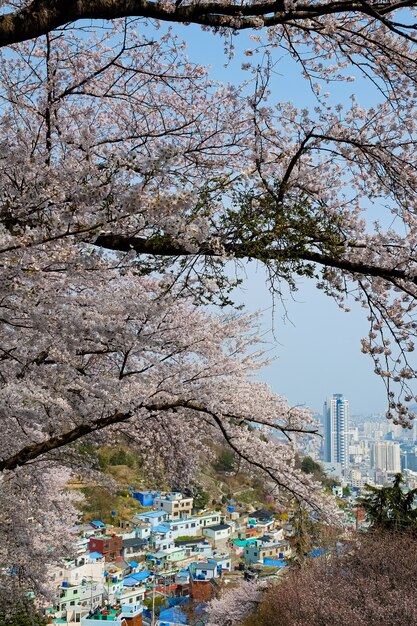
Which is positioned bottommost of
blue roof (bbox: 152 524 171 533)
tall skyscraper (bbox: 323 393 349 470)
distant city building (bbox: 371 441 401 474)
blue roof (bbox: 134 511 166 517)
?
blue roof (bbox: 152 524 171 533)

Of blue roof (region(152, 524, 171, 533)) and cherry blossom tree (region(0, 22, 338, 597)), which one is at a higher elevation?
cherry blossom tree (region(0, 22, 338, 597))

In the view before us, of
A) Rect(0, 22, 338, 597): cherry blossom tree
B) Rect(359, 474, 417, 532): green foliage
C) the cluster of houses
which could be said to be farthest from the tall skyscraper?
Rect(0, 22, 338, 597): cherry blossom tree

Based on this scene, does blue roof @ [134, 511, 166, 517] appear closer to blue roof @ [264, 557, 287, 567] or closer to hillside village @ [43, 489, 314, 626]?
hillside village @ [43, 489, 314, 626]

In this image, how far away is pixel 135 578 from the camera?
2292cm

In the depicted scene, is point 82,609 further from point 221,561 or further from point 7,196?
point 7,196

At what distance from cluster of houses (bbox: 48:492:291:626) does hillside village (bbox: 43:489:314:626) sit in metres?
0.04

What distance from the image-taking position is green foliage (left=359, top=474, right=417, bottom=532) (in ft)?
41.4

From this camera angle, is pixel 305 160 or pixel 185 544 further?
pixel 185 544

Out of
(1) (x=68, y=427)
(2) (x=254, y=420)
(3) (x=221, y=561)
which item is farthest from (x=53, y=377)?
(3) (x=221, y=561)

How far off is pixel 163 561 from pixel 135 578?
11.8 ft

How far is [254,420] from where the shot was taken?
18.4 feet

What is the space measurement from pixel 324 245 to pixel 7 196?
1648mm

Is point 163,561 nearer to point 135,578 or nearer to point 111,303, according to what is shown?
point 135,578

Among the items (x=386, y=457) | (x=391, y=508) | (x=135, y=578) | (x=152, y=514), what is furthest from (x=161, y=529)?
(x=386, y=457)
